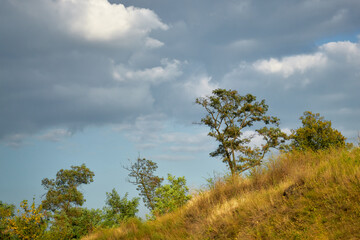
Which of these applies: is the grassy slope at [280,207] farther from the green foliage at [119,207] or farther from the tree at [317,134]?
the tree at [317,134]

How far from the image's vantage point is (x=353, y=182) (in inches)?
309

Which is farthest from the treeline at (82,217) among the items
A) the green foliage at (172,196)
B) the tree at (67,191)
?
the tree at (67,191)

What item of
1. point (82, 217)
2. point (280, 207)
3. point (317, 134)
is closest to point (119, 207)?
point (82, 217)

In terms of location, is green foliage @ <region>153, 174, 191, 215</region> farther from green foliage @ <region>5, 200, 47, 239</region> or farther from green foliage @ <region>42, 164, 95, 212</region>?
green foliage @ <region>42, 164, 95, 212</region>

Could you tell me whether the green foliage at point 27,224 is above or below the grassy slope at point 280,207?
above

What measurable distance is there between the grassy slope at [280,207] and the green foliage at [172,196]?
3.50 metres

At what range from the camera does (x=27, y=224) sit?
17.0 metres

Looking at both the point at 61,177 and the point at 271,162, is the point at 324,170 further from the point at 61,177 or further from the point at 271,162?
the point at 61,177

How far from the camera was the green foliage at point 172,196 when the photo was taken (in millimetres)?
17266

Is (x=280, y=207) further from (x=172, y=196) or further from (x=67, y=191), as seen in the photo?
(x=67, y=191)

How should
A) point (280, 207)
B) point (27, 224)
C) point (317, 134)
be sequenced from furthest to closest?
point (317, 134), point (27, 224), point (280, 207)

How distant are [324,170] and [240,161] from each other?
24.9 metres

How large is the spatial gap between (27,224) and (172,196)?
803cm

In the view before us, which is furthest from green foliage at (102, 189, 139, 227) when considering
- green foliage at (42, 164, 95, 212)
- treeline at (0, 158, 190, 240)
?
green foliage at (42, 164, 95, 212)
